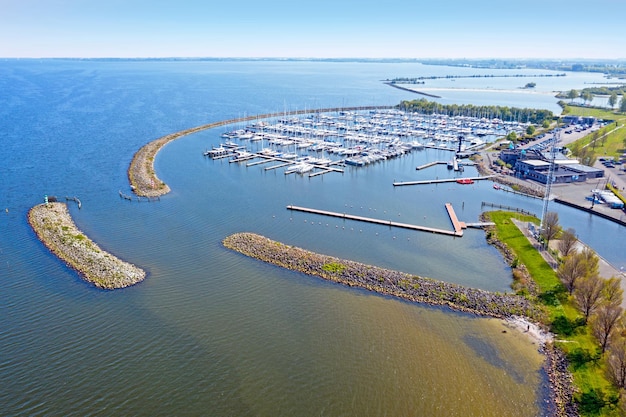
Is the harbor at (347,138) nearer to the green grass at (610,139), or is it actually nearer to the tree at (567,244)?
the green grass at (610,139)

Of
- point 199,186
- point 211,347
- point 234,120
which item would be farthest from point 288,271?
point 234,120

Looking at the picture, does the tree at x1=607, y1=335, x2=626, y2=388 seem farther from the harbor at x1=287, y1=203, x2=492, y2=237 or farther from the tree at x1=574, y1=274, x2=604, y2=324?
the harbor at x1=287, y1=203, x2=492, y2=237

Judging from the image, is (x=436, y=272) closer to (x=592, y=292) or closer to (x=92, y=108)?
(x=592, y=292)

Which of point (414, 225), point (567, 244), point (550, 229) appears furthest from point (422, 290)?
point (550, 229)

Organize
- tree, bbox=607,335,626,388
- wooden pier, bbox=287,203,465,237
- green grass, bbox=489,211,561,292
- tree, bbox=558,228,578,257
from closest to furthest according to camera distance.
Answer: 1. tree, bbox=607,335,626,388
2. green grass, bbox=489,211,561,292
3. tree, bbox=558,228,578,257
4. wooden pier, bbox=287,203,465,237

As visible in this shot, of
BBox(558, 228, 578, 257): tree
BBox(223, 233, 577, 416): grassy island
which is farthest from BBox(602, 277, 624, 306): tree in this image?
BBox(558, 228, 578, 257): tree

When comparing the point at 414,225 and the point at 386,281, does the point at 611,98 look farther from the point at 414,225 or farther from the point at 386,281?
the point at 386,281

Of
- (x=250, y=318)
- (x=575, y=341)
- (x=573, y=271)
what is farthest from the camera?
(x=573, y=271)
